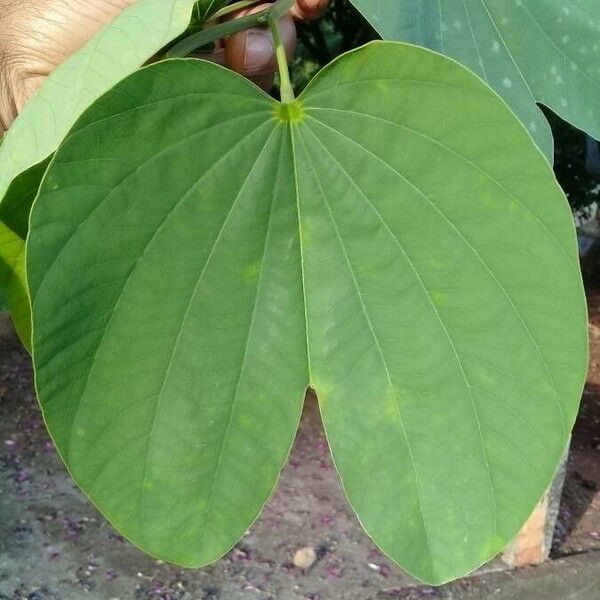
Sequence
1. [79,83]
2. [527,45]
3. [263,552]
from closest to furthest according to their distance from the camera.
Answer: [79,83] → [527,45] → [263,552]

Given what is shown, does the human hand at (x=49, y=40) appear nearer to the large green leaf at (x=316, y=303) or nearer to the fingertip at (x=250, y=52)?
the fingertip at (x=250, y=52)

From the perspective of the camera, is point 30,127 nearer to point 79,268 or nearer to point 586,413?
point 79,268

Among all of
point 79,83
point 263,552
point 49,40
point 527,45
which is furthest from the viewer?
point 263,552

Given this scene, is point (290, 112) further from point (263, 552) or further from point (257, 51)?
point (263, 552)

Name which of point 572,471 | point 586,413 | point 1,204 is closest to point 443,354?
point 1,204

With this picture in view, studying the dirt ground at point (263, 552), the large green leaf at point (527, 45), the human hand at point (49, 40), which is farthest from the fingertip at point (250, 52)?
the dirt ground at point (263, 552)

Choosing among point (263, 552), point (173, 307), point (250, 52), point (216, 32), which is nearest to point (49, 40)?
point (250, 52)
